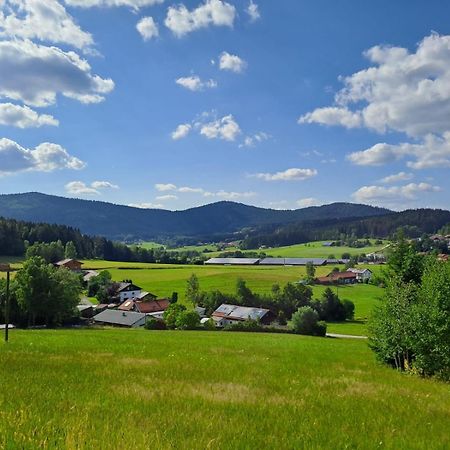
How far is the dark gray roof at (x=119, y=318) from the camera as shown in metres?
92.0

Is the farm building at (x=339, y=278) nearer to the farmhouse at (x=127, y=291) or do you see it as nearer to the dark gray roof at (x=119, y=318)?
the farmhouse at (x=127, y=291)

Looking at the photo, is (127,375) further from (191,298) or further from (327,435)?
(191,298)

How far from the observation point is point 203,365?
1692cm

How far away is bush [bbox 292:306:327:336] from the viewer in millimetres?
80188

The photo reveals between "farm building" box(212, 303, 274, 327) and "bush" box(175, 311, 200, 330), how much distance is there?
1924cm

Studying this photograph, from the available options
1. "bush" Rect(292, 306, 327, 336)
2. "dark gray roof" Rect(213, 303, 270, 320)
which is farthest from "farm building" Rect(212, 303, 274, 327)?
"bush" Rect(292, 306, 327, 336)

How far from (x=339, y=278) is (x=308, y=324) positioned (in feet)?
291

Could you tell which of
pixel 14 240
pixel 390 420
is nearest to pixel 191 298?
pixel 14 240

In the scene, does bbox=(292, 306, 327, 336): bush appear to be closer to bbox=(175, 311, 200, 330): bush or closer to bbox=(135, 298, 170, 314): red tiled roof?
bbox=(175, 311, 200, 330): bush

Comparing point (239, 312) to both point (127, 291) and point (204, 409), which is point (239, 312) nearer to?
point (127, 291)

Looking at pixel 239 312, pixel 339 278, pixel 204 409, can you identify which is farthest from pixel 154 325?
pixel 339 278

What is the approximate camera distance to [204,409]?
916 centimetres

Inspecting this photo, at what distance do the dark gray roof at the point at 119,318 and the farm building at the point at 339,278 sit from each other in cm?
7928

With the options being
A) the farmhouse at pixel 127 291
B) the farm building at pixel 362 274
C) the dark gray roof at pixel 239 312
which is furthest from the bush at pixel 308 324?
the farm building at pixel 362 274
